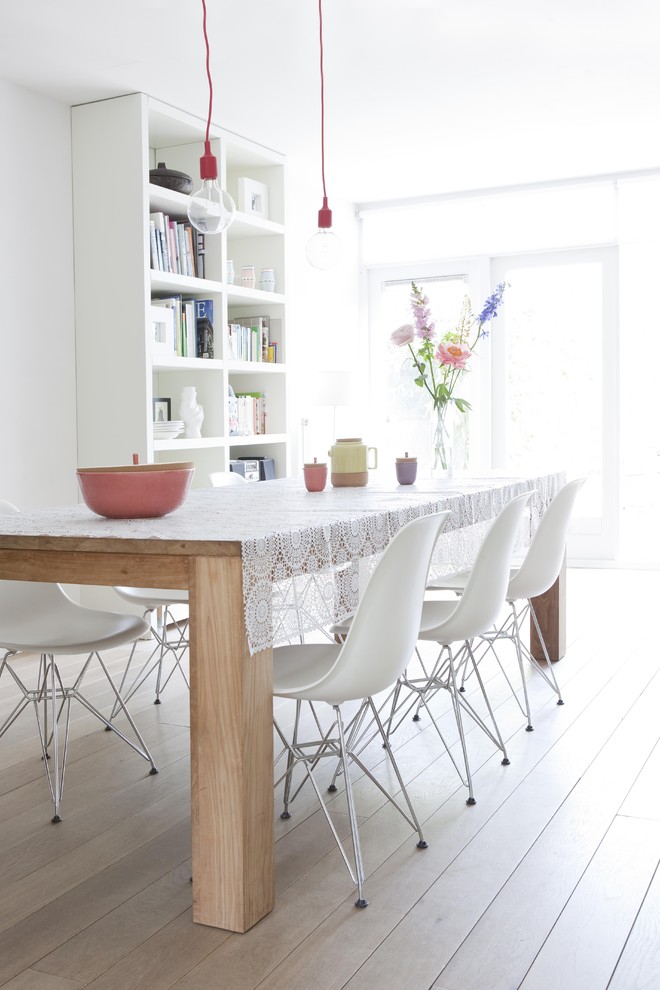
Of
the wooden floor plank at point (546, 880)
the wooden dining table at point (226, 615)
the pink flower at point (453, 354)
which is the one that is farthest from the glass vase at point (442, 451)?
the wooden dining table at point (226, 615)

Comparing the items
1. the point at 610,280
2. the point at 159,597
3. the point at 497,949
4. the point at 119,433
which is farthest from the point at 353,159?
the point at 497,949

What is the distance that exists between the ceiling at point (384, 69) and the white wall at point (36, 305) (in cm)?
20

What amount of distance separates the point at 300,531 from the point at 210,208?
1268mm

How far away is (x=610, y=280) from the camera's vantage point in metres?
6.80

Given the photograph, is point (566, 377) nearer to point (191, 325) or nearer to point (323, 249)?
point (191, 325)

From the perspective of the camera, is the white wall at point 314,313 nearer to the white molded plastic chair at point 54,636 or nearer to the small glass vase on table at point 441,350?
the small glass vase on table at point 441,350

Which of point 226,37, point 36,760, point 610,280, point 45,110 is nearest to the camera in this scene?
point 36,760

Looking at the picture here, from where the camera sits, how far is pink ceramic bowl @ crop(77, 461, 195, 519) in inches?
95.8

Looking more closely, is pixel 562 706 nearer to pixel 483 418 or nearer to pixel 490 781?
pixel 490 781

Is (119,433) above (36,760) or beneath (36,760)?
above

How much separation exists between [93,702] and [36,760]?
0.60 m

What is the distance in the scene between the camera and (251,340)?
19.1 ft

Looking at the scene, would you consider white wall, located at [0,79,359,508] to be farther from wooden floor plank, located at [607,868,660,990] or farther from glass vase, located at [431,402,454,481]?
wooden floor plank, located at [607,868,660,990]

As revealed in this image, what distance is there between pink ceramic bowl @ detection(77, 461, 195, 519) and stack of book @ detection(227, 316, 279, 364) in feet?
10.4
